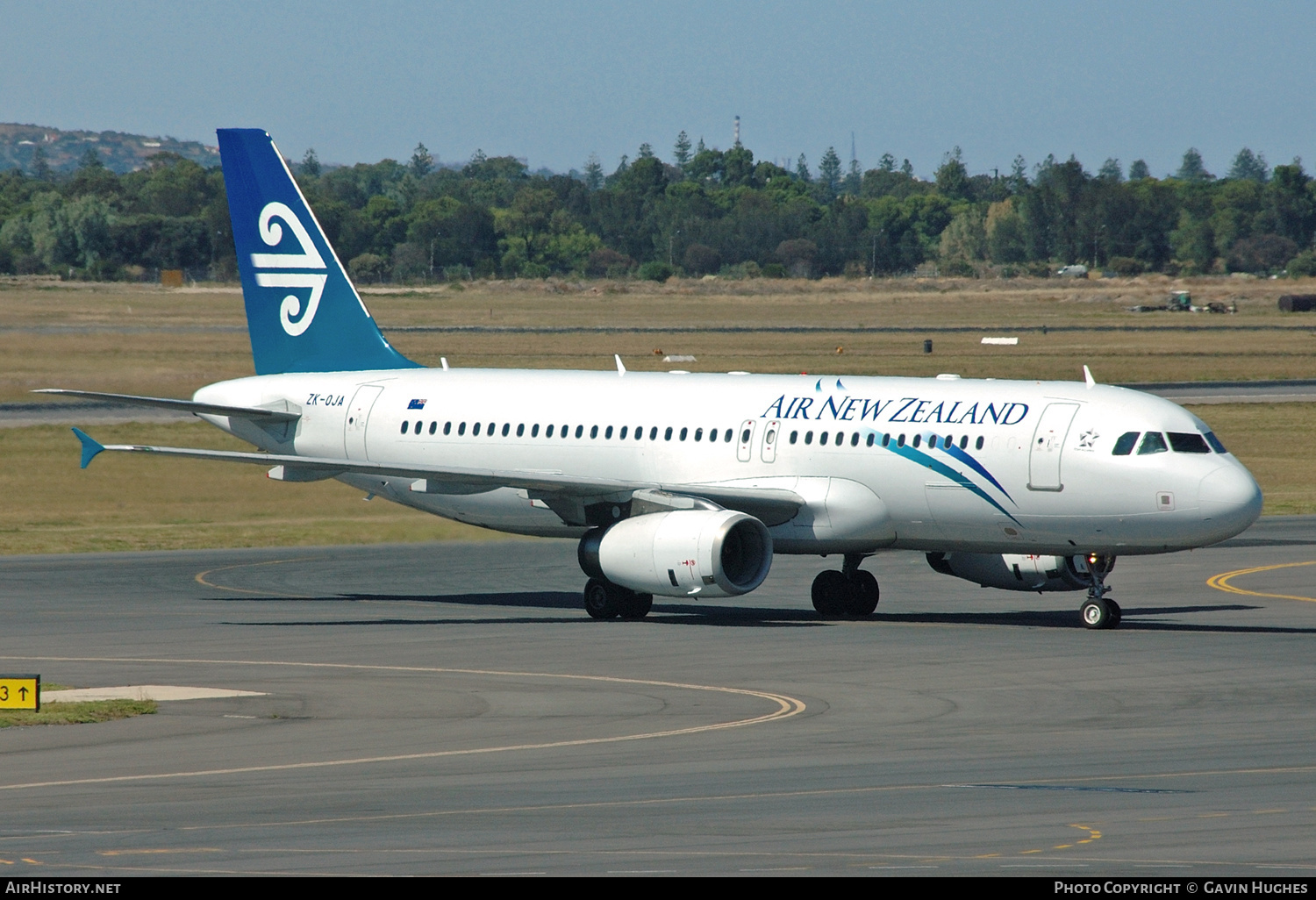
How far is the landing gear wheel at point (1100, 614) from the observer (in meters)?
37.6

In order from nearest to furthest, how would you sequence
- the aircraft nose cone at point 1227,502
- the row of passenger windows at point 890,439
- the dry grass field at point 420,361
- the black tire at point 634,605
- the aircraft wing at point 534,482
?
the aircraft nose cone at point 1227,502 → the row of passenger windows at point 890,439 → the aircraft wing at point 534,482 → the black tire at point 634,605 → the dry grass field at point 420,361

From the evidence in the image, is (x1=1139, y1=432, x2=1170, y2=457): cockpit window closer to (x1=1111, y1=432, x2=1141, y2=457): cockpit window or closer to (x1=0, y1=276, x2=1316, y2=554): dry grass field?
(x1=1111, y1=432, x2=1141, y2=457): cockpit window

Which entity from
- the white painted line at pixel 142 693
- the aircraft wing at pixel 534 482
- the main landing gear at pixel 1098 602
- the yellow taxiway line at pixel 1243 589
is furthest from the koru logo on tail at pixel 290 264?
the yellow taxiway line at pixel 1243 589

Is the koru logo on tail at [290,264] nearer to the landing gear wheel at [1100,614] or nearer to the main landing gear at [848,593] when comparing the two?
the main landing gear at [848,593]

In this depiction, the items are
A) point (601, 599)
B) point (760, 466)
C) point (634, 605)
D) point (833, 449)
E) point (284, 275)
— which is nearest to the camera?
point (833, 449)

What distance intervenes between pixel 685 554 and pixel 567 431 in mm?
6380

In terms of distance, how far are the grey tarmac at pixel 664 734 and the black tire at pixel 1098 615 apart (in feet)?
1.33

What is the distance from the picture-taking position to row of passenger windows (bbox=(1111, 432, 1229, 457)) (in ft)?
121

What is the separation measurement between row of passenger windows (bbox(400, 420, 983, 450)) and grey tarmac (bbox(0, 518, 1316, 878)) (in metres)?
3.51

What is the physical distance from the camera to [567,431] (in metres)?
43.0

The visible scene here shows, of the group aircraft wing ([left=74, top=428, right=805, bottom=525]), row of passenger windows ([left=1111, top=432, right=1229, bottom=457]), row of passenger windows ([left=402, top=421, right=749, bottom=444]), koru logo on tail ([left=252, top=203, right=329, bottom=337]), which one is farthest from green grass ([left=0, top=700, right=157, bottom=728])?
koru logo on tail ([left=252, top=203, right=329, bottom=337])

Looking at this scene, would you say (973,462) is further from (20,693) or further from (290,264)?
(290,264)

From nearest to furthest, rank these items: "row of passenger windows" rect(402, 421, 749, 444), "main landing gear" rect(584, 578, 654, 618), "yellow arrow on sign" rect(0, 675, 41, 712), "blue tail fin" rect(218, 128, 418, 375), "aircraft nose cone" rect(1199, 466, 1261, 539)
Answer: "yellow arrow on sign" rect(0, 675, 41, 712) < "aircraft nose cone" rect(1199, 466, 1261, 539) < "main landing gear" rect(584, 578, 654, 618) < "row of passenger windows" rect(402, 421, 749, 444) < "blue tail fin" rect(218, 128, 418, 375)

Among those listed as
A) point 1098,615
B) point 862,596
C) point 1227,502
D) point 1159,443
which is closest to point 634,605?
point 862,596
